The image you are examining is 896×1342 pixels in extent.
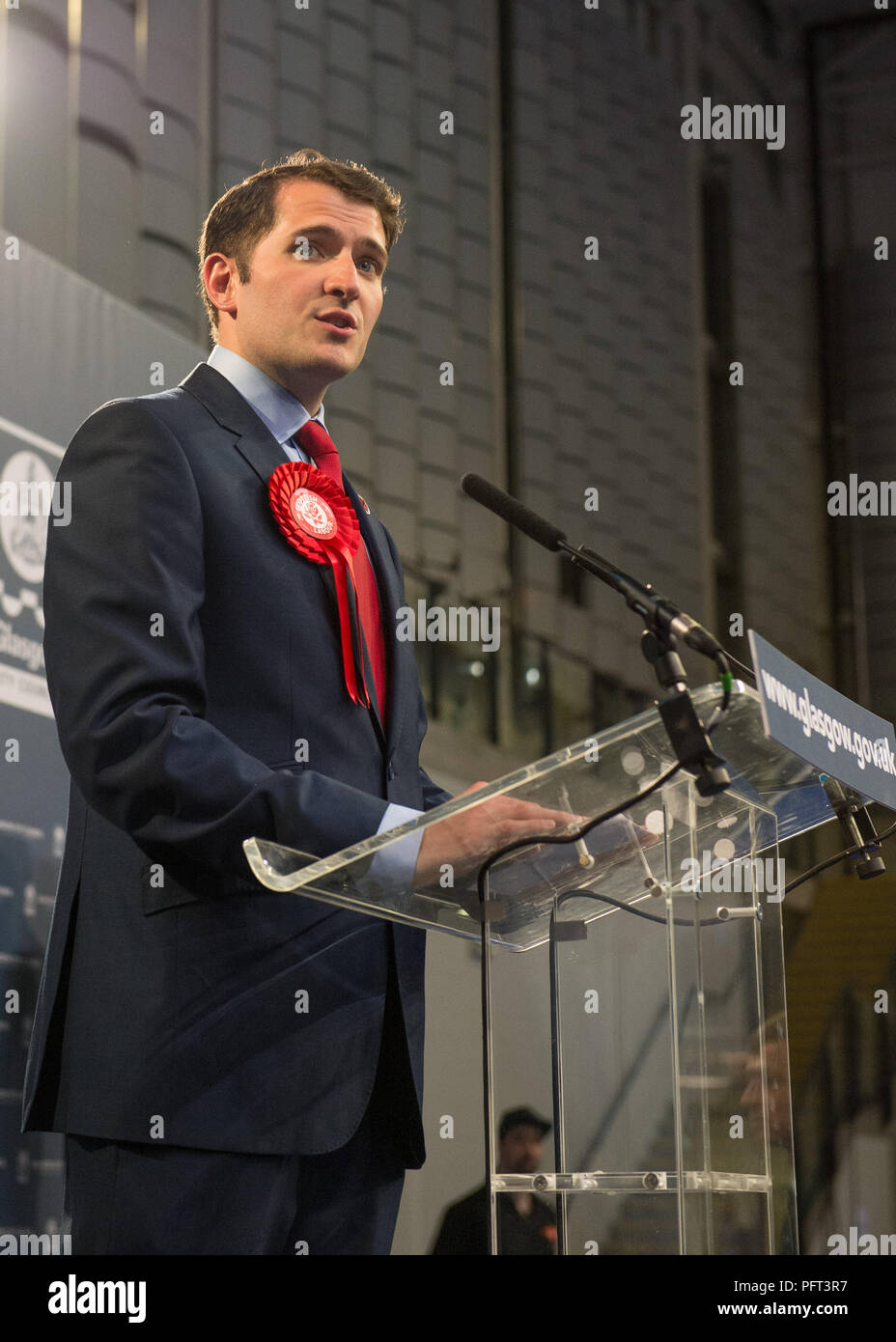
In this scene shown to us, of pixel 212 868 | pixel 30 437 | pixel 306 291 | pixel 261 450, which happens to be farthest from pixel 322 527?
pixel 30 437

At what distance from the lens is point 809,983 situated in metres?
8.64

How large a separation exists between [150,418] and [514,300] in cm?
565

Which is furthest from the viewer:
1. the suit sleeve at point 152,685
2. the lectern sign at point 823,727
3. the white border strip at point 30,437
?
the white border strip at point 30,437

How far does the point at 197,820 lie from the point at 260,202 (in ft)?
2.66

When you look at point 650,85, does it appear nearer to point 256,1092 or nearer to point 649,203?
point 649,203

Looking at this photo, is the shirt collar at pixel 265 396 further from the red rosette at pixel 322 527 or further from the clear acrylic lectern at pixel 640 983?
the clear acrylic lectern at pixel 640 983

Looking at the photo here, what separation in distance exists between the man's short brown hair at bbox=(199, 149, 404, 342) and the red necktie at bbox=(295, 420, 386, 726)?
19 cm

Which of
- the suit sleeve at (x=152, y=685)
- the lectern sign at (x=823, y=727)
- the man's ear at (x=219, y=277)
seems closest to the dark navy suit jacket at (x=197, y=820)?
the suit sleeve at (x=152, y=685)

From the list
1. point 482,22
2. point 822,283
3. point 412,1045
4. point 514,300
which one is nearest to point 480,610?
point 514,300

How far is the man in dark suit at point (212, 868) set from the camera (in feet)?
4.46

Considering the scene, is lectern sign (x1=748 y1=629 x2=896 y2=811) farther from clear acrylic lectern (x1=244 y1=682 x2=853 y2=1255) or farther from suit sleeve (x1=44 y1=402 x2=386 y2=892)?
suit sleeve (x1=44 y1=402 x2=386 y2=892)

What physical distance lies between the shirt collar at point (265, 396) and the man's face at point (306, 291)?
0.04ft

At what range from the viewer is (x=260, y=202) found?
180 cm

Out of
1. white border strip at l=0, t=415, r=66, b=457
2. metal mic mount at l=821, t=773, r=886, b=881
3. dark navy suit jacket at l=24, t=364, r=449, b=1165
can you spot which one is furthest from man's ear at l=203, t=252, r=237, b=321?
white border strip at l=0, t=415, r=66, b=457
